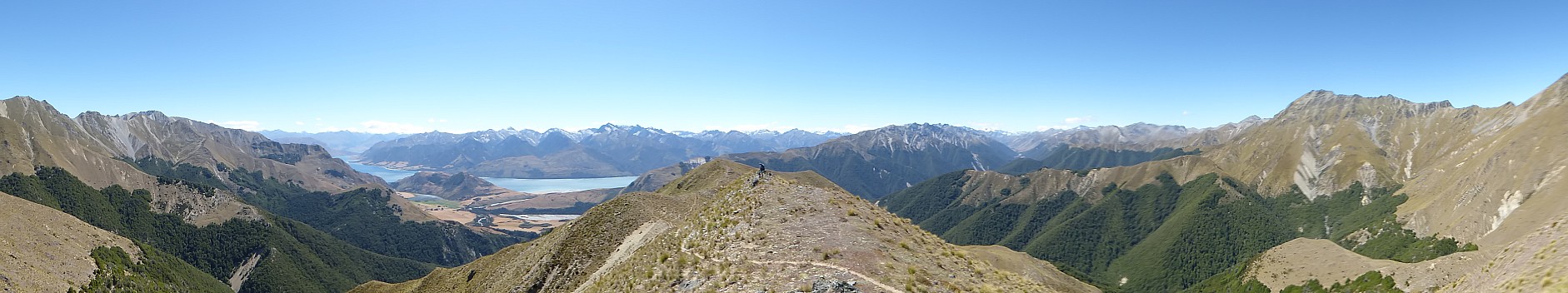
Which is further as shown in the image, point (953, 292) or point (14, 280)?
point (14, 280)

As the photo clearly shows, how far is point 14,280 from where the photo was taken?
A: 91.2m

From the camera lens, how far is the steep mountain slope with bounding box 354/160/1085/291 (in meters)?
21.7

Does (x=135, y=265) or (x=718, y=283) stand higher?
(x=718, y=283)

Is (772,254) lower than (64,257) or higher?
higher

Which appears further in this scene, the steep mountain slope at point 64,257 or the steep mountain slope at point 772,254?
the steep mountain slope at point 64,257

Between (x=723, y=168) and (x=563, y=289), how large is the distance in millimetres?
122696

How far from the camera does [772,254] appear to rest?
940 inches

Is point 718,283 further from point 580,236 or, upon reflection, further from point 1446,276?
point 1446,276

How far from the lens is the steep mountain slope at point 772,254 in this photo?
21656 mm

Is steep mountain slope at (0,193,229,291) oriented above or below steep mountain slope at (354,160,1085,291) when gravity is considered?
below

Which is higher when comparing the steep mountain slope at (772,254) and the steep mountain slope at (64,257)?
the steep mountain slope at (772,254)

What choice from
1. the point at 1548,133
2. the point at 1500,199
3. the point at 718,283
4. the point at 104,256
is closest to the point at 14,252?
the point at 104,256

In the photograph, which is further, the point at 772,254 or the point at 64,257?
the point at 64,257

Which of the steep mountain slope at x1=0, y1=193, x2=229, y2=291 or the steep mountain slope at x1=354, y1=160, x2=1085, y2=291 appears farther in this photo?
the steep mountain slope at x1=0, y1=193, x2=229, y2=291
